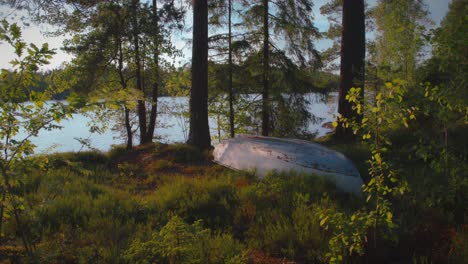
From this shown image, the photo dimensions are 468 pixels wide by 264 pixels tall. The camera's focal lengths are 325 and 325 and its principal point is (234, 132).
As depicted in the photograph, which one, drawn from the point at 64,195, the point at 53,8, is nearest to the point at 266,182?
the point at 64,195

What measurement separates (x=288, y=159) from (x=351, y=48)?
4.85 m

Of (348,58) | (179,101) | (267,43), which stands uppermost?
(267,43)

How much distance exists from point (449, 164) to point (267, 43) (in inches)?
398

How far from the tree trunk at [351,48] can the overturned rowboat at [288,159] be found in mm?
2879

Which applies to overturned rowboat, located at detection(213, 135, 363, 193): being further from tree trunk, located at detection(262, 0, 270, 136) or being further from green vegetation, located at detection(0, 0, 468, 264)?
tree trunk, located at detection(262, 0, 270, 136)

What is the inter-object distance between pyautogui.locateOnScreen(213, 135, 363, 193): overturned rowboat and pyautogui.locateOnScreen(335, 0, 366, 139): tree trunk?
2.88 meters

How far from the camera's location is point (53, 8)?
8648 mm

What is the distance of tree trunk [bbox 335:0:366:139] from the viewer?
9.47 m

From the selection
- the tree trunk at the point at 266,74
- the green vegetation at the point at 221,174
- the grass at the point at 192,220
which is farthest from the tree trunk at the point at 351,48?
the tree trunk at the point at 266,74

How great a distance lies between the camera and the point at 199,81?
32.6 ft

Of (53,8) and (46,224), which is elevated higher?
(53,8)

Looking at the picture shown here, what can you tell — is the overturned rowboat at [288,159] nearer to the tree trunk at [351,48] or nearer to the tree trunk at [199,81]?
the tree trunk at [199,81]

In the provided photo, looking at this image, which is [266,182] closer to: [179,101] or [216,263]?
[216,263]

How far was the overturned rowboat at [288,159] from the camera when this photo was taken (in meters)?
5.90
